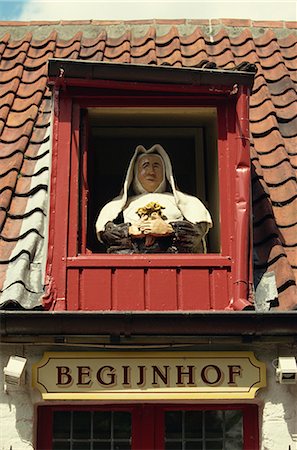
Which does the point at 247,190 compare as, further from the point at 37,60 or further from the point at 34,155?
the point at 37,60

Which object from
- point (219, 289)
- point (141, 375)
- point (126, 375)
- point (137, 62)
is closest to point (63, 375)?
point (126, 375)

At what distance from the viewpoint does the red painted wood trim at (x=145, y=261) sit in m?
6.83

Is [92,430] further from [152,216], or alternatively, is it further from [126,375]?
[152,216]

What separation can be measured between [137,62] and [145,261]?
10.5ft

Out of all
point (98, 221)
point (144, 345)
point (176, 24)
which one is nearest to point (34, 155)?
point (98, 221)

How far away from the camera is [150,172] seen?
299 inches

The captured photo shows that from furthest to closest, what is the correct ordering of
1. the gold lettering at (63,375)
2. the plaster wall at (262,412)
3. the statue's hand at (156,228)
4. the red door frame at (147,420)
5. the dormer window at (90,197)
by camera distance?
the statue's hand at (156,228), the dormer window at (90,197), the red door frame at (147,420), the gold lettering at (63,375), the plaster wall at (262,412)

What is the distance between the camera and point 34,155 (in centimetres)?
816

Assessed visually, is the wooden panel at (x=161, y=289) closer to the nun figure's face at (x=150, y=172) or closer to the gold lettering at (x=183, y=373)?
the gold lettering at (x=183, y=373)

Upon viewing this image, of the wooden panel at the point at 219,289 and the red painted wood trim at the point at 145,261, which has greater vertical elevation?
the red painted wood trim at the point at 145,261

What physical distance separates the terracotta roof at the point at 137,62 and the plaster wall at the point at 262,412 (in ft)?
1.51

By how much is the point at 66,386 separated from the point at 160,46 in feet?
14.6

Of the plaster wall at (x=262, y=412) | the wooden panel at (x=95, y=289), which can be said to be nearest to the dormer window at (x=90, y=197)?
the wooden panel at (x=95, y=289)

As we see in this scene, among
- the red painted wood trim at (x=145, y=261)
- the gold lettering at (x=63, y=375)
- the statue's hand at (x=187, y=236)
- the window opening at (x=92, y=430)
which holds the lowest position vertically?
the window opening at (x=92, y=430)
